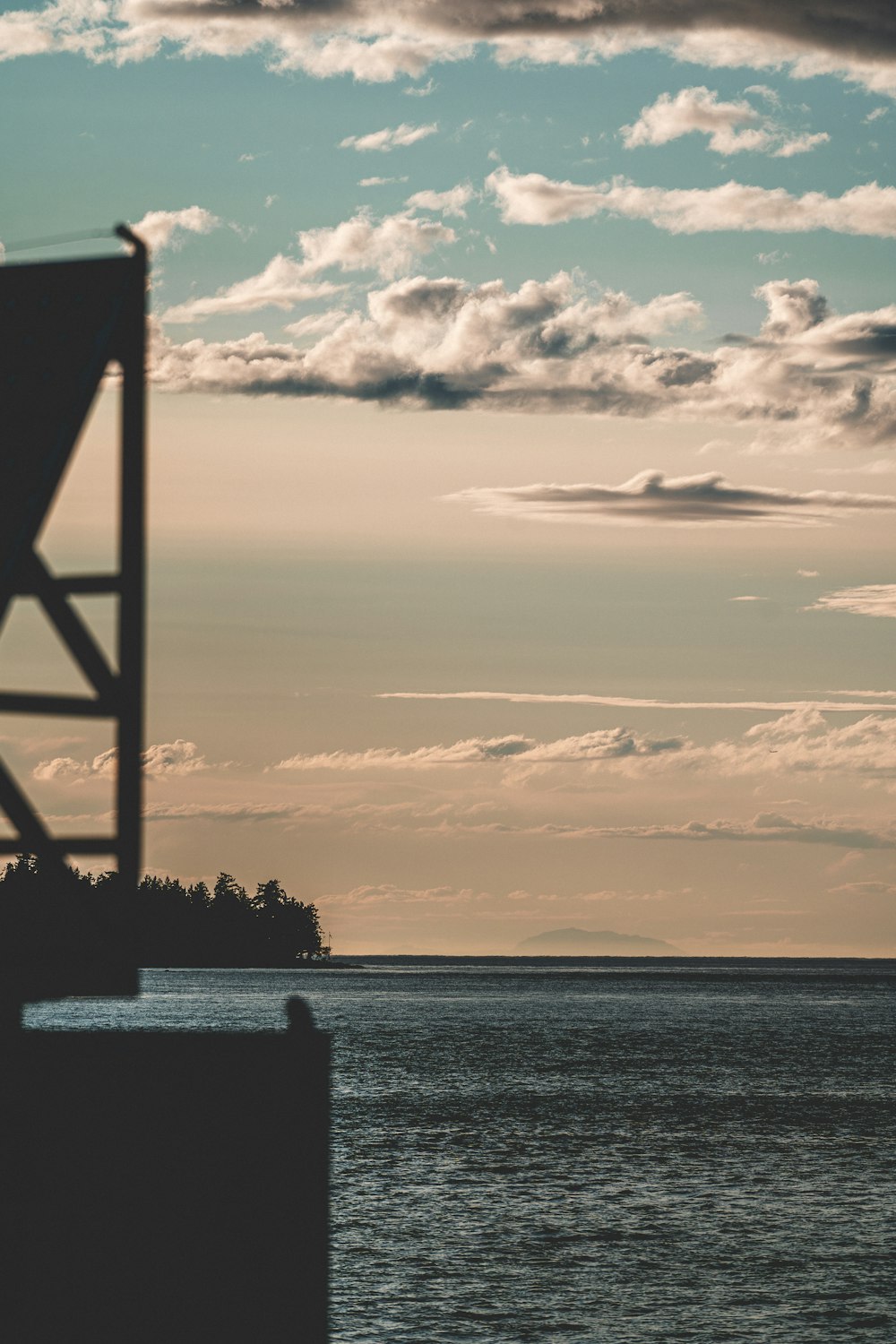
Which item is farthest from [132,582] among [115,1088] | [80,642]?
[115,1088]

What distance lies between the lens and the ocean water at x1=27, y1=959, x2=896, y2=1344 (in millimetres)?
34531

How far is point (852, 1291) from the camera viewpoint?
122 feet

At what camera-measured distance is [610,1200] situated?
49.5 metres

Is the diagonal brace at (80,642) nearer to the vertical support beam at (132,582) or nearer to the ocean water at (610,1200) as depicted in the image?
the vertical support beam at (132,582)

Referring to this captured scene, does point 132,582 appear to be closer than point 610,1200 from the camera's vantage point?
Yes

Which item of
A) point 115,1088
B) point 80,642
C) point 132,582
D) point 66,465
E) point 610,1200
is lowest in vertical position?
point 610,1200

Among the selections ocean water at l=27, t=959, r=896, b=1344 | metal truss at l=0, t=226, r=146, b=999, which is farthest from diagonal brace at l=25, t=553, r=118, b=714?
ocean water at l=27, t=959, r=896, b=1344

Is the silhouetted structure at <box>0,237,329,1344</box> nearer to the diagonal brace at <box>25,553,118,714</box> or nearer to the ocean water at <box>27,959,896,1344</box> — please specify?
the diagonal brace at <box>25,553,118,714</box>

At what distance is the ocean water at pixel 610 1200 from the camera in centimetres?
3453

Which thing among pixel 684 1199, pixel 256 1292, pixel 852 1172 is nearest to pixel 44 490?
pixel 256 1292

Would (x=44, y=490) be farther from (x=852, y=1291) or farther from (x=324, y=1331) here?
(x=852, y=1291)

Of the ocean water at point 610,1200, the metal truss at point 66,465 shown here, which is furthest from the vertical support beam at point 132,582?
the ocean water at point 610,1200

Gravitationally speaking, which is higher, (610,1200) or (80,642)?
(80,642)

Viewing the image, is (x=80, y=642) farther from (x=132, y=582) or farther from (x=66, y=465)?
(x=66, y=465)
